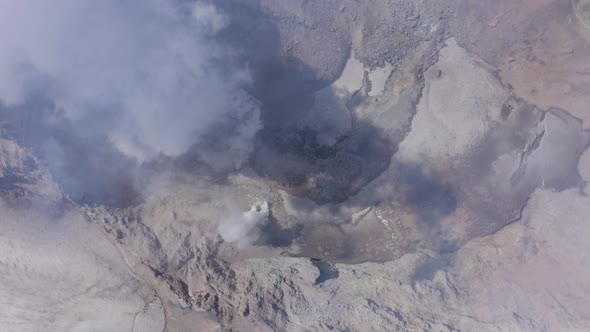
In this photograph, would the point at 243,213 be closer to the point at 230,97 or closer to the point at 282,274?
the point at 282,274

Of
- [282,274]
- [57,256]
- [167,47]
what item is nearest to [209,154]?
[167,47]

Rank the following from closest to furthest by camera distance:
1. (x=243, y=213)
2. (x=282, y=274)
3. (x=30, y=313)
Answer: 1. (x=282, y=274)
2. (x=30, y=313)
3. (x=243, y=213)

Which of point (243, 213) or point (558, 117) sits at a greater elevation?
point (558, 117)

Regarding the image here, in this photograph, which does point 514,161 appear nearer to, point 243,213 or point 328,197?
point 328,197

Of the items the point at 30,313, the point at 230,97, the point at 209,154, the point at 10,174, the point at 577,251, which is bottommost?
the point at 30,313

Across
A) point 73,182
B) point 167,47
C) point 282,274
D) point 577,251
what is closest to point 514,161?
point 577,251

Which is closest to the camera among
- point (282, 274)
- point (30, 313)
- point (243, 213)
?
point (282, 274)

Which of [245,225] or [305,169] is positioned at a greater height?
[305,169]

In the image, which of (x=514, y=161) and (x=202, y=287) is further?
(x=514, y=161)
